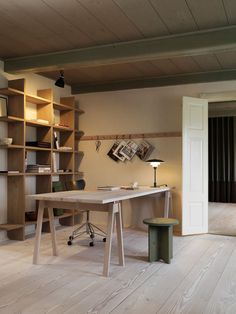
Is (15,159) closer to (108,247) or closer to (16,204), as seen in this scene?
(16,204)

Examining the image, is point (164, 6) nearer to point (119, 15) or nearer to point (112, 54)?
point (119, 15)

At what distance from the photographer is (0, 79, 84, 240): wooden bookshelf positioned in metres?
4.71

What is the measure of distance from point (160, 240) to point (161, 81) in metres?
2.90

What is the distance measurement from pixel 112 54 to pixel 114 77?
164 cm

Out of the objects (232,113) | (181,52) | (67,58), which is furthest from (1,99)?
(232,113)

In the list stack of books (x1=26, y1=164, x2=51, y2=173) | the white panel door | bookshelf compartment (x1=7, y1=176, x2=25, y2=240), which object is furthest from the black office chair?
the white panel door

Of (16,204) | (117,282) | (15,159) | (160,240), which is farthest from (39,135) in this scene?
(117,282)

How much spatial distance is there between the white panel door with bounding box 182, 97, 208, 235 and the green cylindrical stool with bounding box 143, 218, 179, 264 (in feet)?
4.76

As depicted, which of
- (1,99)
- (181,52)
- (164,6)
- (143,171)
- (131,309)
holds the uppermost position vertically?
(164,6)

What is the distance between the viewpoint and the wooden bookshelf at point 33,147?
4.71 meters

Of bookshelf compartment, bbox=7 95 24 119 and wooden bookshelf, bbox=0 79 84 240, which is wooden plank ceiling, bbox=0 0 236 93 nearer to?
bookshelf compartment, bbox=7 95 24 119

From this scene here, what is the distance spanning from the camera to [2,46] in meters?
4.17

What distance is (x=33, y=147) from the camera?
16.0 feet

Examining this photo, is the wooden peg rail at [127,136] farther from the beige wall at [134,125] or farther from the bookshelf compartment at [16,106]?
the bookshelf compartment at [16,106]
